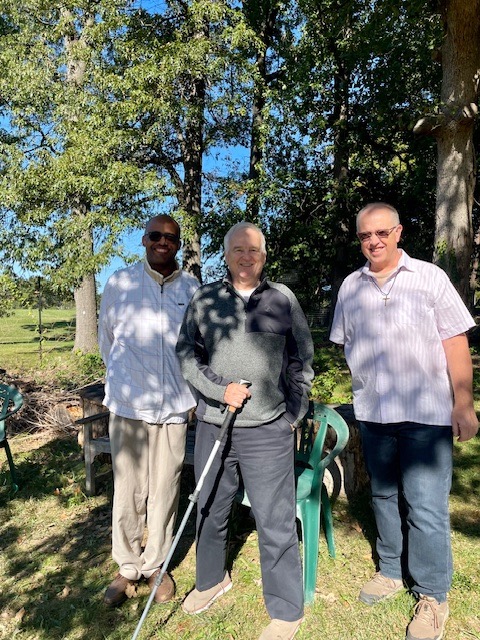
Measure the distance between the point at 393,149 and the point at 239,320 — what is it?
12.7 m

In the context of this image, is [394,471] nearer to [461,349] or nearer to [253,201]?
[461,349]

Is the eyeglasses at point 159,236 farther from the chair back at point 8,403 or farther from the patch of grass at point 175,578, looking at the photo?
the chair back at point 8,403

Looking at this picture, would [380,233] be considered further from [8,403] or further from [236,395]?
[8,403]

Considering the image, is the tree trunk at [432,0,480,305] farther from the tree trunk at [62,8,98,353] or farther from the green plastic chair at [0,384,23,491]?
the tree trunk at [62,8,98,353]

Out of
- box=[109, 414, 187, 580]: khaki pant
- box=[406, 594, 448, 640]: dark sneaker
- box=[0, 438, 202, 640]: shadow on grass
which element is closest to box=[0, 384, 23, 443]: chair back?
box=[0, 438, 202, 640]: shadow on grass

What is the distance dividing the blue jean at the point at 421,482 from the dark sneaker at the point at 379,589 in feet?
0.62

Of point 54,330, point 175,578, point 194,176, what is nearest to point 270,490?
point 175,578

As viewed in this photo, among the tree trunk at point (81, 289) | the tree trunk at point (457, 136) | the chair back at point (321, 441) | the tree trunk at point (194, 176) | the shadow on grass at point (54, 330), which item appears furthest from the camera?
the shadow on grass at point (54, 330)

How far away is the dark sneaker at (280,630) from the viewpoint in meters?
2.64

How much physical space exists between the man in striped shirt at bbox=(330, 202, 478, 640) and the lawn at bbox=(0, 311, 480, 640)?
1.22 ft

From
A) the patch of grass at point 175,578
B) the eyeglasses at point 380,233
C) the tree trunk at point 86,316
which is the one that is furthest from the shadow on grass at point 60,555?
the tree trunk at point 86,316

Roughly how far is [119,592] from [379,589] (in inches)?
61.4

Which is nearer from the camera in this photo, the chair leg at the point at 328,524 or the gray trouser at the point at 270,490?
the gray trouser at the point at 270,490

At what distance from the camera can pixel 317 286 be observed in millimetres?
16297
